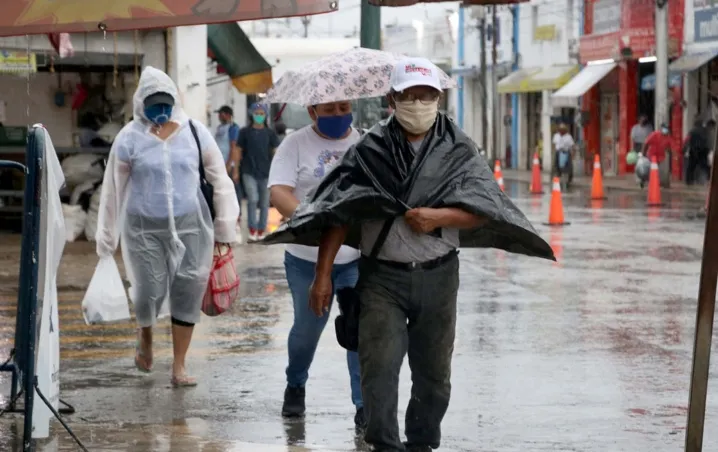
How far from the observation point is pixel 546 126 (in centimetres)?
5281

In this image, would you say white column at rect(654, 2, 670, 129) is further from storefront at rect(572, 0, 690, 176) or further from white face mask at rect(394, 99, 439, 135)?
white face mask at rect(394, 99, 439, 135)

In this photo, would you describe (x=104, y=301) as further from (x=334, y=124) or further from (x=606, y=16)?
(x=606, y=16)

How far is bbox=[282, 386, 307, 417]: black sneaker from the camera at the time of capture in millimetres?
8023

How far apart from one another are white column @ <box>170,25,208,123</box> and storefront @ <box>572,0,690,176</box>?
20807 millimetres

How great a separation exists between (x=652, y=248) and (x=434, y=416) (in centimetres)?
1260

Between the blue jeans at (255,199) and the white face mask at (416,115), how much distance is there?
13.6 meters

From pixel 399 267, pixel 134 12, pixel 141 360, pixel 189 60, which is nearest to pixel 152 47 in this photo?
pixel 189 60

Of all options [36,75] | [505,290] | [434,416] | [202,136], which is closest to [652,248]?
[505,290]

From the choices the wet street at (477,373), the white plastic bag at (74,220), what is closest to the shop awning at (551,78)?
the white plastic bag at (74,220)

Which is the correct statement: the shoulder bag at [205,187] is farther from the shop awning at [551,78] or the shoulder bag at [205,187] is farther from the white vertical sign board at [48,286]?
the shop awning at [551,78]

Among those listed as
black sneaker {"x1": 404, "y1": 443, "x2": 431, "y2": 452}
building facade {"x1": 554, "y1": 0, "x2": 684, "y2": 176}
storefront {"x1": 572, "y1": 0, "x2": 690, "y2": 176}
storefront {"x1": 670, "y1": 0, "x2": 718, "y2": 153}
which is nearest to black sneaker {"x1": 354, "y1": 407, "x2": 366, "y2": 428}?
black sneaker {"x1": 404, "y1": 443, "x2": 431, "y2": 452}

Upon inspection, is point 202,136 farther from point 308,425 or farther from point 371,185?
point 371,185

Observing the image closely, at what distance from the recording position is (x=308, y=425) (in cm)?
786

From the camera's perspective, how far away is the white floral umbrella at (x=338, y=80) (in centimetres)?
750
